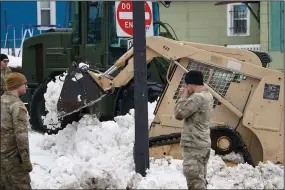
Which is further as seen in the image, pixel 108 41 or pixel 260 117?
pixel 108 41

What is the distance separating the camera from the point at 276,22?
932 inches

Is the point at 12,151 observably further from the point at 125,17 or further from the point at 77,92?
the point at 125,17

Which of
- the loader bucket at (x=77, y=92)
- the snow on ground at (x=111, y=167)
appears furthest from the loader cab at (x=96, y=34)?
the loader bucket at (x=77, y=92)

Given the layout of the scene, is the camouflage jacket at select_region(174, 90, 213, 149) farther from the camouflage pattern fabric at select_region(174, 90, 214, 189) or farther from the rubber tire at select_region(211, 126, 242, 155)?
the rubber tire at select_region(211, 126, 242, 155)

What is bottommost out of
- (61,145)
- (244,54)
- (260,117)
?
(61,145)

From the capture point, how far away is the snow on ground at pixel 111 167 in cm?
782

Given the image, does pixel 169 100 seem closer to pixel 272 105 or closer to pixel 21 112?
pixel 272 105

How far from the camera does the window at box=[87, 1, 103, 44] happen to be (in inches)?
502

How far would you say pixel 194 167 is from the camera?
725 centimetres

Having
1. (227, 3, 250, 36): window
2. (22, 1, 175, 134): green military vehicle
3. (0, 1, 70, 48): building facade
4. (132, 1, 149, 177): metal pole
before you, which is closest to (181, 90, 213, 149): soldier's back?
(132, 1, 149, 177): metal pole

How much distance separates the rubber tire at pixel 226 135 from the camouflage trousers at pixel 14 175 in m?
2.91

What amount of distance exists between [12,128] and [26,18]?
52.5 ft

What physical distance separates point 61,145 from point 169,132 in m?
2.50

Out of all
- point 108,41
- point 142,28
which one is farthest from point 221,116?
point 108,41
